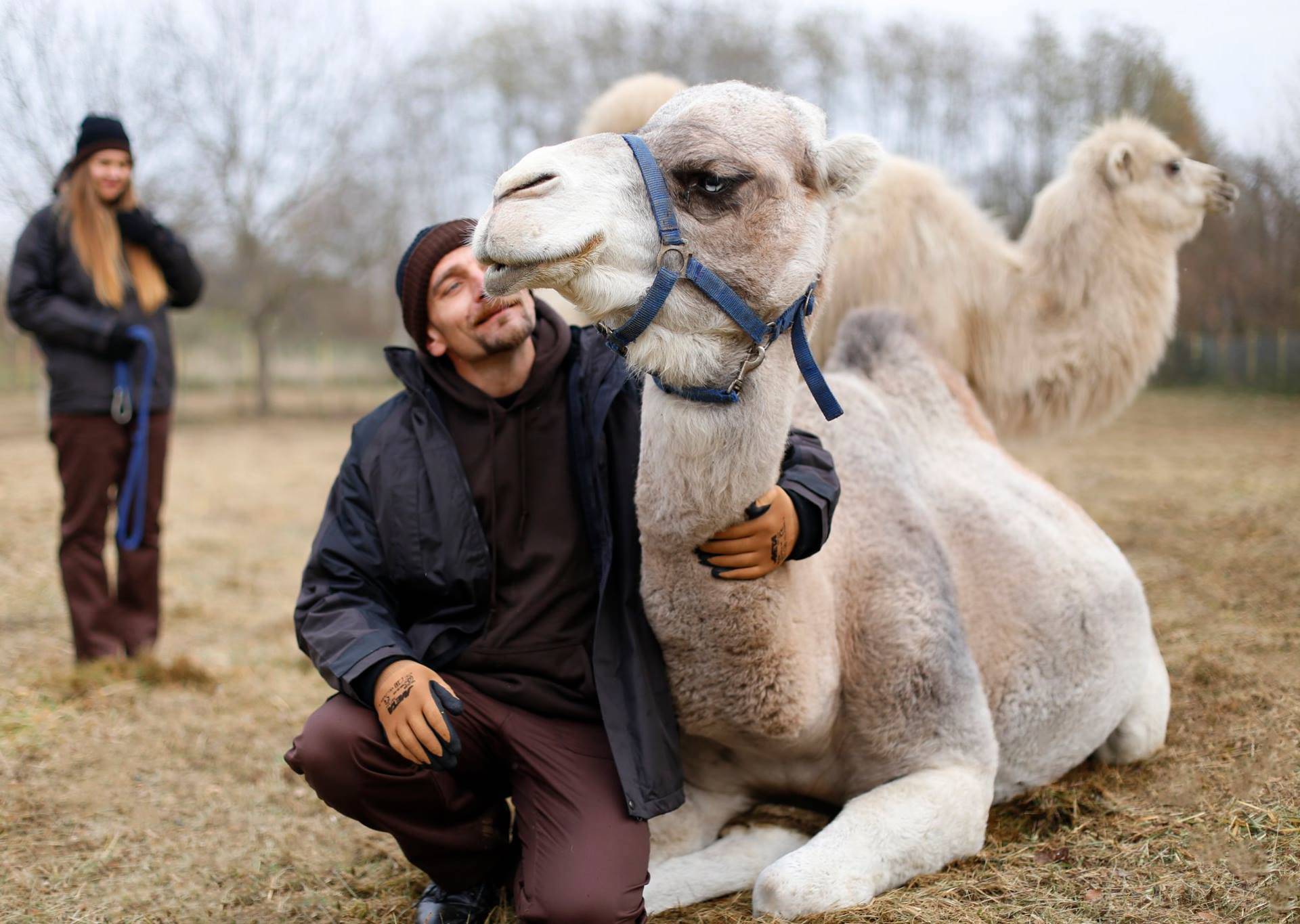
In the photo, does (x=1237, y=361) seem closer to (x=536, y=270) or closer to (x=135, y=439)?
(x=135, y=439)

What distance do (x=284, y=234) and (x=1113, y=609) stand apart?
19618 millimetres

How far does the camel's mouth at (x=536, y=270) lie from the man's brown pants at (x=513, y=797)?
1123mm

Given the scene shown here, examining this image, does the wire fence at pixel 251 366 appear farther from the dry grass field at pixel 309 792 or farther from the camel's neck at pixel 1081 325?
the camel's neck at pixel 1081 325

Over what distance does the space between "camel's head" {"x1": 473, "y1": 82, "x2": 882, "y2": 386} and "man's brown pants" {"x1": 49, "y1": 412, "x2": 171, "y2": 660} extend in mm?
3574

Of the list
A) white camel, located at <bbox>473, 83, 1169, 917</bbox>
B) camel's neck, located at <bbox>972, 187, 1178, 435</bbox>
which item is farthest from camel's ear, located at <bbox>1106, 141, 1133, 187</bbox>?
white camel, located at <bbox>473, 83, 1169, 917</bbox>

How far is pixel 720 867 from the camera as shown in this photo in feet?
9.30

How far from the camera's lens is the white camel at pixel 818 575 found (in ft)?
7.19

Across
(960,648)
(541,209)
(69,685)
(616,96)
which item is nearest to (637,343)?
(541,209)

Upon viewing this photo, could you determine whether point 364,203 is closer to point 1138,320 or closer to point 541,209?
point 1138,320

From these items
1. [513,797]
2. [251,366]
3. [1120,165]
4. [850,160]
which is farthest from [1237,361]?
[251,366]

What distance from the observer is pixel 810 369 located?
7.74 ft

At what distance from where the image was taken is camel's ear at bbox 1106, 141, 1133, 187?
5628 millimetres

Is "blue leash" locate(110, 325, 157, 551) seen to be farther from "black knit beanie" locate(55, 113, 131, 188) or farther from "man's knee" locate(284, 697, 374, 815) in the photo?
"man's knee" locate(284, 697, 374, 815)

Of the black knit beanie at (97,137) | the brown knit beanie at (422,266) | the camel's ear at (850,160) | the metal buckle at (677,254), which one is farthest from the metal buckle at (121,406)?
the camel's ear at (850,160)
